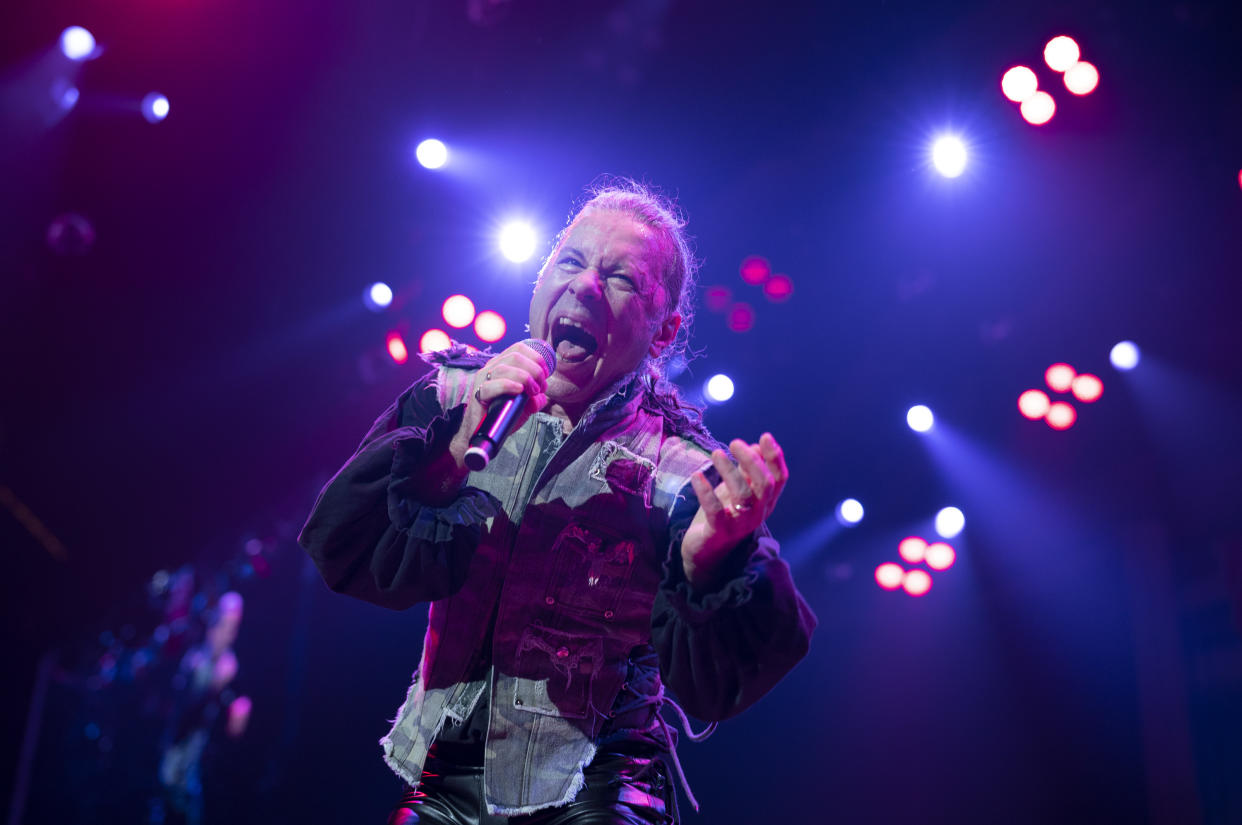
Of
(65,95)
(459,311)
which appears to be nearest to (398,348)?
(459,311)

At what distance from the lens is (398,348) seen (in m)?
5.72

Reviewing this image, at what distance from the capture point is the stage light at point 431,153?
202 inches

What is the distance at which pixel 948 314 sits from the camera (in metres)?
5.71

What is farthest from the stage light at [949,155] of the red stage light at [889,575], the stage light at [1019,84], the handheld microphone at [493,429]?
the handheld microphone at [493,429]

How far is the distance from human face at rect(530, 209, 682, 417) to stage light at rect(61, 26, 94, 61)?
3.98 m

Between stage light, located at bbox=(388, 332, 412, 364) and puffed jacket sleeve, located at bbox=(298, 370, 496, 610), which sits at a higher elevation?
stage light, located at bbox=(388, 332, 412, 364)

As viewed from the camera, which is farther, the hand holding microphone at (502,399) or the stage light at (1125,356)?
the stage light at (1125,356)

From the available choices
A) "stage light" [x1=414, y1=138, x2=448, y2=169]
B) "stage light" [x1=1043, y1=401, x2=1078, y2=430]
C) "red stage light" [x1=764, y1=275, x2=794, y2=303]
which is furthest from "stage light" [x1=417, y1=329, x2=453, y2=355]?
"stage light" [x1=1043, y1=401, x2=1078, y2=430]

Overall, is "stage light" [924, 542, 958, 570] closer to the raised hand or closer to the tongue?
the tongue

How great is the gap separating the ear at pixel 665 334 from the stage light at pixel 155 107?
12.7 ft

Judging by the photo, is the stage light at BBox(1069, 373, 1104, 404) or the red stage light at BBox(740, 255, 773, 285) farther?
the stage light at BBox(1069, 373, 1104, 404)

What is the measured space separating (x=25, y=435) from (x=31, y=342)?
57 cm

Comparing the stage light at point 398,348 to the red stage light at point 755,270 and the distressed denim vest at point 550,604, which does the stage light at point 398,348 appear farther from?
the distressed denim vest at point 550,604

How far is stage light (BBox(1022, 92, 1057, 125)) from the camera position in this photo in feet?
15.7
